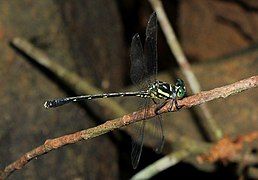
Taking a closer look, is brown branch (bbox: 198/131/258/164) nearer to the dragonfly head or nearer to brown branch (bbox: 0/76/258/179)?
the dragonfly head

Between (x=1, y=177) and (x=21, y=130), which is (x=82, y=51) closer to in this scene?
(x=21, y=130)

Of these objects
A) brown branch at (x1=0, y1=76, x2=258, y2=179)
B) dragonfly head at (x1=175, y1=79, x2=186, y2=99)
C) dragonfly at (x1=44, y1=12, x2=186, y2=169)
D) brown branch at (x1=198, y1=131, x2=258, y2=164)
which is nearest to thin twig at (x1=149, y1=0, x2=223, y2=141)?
brown branch at (x1=198, y1=131, x2=258, y2=164)

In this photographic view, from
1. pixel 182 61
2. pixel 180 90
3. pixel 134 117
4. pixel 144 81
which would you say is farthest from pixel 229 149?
pixel 134 117

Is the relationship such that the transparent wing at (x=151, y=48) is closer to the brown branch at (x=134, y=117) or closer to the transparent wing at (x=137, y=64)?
the transparent wing at (x=137, y=64)

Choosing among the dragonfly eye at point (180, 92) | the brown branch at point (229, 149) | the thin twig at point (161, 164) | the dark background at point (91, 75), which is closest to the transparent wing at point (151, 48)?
the dragonfly eye at point (180, 92)

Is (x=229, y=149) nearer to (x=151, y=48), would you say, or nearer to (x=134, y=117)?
(x=151, y=48)
